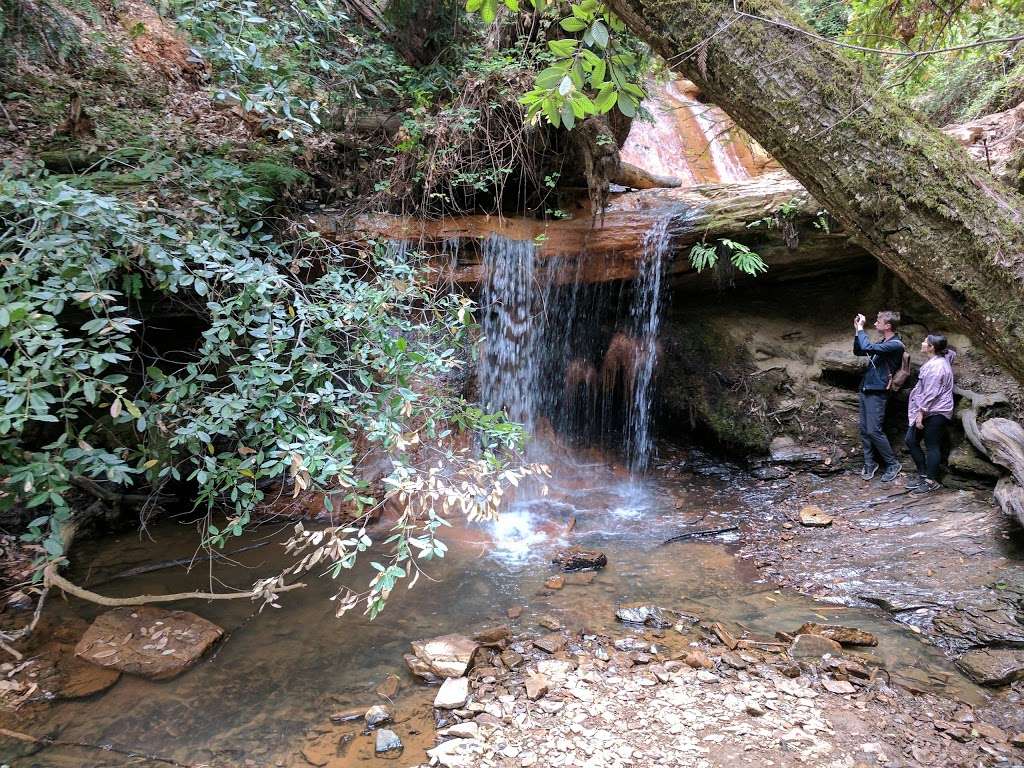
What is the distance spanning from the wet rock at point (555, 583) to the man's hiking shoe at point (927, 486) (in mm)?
4135

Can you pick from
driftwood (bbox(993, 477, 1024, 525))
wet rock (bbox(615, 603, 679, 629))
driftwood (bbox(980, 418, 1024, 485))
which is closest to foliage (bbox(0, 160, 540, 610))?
wet rock (bbox(615, 603, 679, 629))

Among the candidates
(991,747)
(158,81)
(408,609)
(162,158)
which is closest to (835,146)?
(991,747)

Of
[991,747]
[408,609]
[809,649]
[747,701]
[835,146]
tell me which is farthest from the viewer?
[408,609]

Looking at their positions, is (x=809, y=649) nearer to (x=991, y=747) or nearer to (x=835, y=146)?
(x=991, y=747)

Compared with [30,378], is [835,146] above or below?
above

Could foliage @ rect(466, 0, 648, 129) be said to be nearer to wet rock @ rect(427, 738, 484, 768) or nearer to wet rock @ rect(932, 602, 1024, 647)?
wet rock @ rect(427, 738, 484, 768)

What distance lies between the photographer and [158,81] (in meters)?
7.15

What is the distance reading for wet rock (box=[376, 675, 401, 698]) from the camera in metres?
3.70

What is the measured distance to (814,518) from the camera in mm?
6199

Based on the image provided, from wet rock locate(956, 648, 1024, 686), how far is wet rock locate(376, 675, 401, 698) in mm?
3552

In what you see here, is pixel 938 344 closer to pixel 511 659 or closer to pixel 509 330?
pixel 509 330

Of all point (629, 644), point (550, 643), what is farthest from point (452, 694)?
point (629, 644)

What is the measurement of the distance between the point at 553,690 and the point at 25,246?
378cm

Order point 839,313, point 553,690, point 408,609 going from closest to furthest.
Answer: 1. point 553,690
2. point 408,609
3. point 839,313
